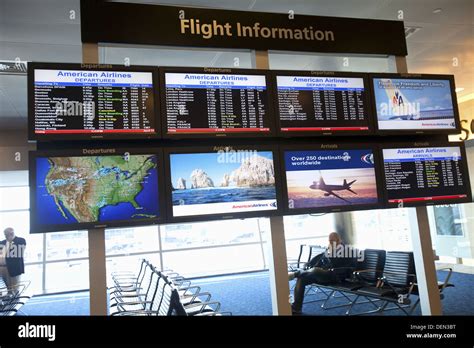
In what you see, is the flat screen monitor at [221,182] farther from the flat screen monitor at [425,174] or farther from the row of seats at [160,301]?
the flat screen monitor at [425,174]

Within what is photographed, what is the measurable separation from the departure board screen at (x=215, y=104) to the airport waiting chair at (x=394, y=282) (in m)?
3.13

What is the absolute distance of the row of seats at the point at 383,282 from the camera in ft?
16.0

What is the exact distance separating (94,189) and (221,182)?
0.83 m

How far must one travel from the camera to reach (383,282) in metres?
5.36

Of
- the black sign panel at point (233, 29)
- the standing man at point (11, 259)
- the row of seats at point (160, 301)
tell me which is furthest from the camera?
the standing man at point (11, 259)

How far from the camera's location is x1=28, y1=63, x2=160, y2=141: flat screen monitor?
2.47 meters

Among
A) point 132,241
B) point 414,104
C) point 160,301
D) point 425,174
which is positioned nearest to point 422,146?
point 425,174

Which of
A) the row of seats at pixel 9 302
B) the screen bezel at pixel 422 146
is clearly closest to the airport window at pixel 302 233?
the row of seats at pixel 9 302

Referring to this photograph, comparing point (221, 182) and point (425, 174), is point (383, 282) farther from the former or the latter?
point (221, 182)

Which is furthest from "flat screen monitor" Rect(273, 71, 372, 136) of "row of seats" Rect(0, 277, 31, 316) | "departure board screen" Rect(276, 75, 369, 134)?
"row of seats" Rect(0, 277, 31, 316)

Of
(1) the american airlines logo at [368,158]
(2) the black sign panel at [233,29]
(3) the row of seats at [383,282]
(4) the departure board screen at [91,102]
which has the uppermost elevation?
(2) the black sign panel at [233,29]

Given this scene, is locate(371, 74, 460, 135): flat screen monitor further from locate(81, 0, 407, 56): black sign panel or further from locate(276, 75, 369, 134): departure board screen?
locate(81, 0, 407, 56): black sign panel

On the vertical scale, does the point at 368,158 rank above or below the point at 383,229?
above
